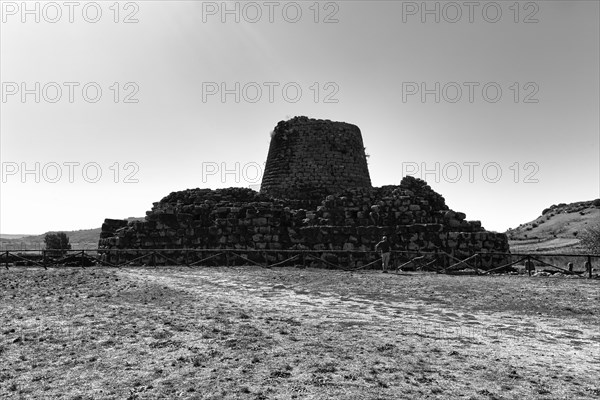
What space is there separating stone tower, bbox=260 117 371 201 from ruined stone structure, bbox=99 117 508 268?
5 cm

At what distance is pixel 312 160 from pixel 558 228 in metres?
42.5

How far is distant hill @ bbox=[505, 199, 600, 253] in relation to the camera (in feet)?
139

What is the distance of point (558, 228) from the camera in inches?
2106

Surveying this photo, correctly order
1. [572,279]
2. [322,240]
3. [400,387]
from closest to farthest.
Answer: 1. [400,387]
2. [572,279]
3. [322,240]

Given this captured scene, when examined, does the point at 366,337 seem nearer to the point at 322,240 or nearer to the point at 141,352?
the point at 141,352

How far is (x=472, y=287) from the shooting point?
41.1 feet

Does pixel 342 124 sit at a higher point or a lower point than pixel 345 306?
higher

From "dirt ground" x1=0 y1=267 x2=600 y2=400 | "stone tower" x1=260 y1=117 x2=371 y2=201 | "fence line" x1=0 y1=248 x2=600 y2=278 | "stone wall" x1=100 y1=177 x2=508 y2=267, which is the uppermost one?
"stone tower" x1=260 y1=117 x2=371 y2=201

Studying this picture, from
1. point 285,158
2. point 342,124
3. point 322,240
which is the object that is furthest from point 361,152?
point 322,240

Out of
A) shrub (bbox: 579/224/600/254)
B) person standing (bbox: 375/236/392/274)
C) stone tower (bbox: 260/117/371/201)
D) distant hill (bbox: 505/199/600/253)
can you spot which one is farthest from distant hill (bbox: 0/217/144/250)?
distant hill (bbox: 505/199/600/253)

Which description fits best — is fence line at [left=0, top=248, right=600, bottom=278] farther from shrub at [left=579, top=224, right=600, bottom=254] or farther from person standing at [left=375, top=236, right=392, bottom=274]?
shrub at [left=579, top=224, right=600, bottom=254]

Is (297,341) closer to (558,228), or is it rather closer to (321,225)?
(321,225)

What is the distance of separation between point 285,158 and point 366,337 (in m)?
18.1

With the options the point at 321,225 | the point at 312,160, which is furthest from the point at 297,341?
the point at 312,160
